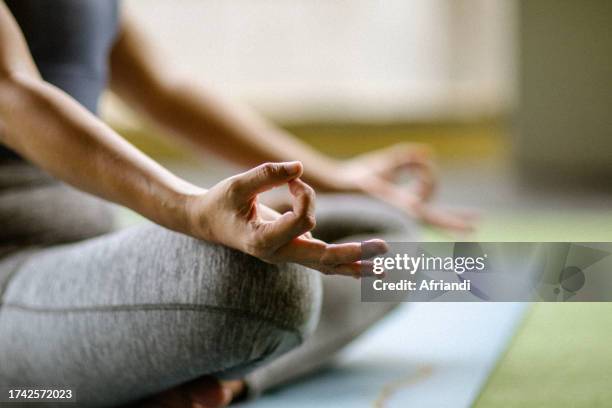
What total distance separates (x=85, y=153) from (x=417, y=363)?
470mm

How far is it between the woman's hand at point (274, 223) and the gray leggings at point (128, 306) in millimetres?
65

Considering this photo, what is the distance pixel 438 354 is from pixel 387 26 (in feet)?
7.67

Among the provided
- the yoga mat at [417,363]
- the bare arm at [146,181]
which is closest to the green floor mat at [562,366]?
the yoga mat at [417,363]

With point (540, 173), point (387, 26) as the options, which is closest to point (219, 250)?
point (540, 173)

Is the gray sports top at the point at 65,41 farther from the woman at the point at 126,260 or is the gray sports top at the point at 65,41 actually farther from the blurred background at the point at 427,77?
the blurred background at the point at 427,77

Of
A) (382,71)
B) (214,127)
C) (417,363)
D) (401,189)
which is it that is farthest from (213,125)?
(382,71)

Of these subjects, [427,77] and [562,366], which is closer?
[562,366]

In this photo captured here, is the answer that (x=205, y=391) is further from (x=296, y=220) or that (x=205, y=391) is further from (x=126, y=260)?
(x=296, y=220)

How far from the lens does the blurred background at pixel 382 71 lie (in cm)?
282

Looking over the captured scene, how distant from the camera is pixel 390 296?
24.3 inches

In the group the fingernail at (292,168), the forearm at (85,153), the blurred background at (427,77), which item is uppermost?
the blurred background at (427,77)

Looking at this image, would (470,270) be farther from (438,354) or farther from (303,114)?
(303,114)

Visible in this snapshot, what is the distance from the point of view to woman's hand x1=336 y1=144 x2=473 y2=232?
103cm

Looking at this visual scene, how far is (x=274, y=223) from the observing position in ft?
1.66
